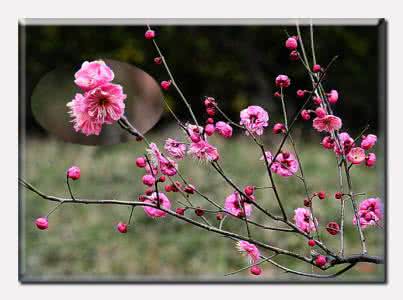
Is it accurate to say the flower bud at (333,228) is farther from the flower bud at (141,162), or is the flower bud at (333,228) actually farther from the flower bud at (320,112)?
the flower bud at (141,162)

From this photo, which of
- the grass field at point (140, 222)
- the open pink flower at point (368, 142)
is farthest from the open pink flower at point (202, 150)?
the grass field at point (140, 222)

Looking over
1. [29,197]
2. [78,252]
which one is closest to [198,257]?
[78,252]

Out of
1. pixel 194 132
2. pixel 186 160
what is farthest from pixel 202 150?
pixel 186 160

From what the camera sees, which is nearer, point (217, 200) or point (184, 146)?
point (184, 146)

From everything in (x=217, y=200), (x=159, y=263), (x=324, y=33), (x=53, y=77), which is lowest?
(x=159, y=263)

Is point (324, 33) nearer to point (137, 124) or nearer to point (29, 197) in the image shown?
point (29, 197)

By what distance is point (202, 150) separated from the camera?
3.26ft

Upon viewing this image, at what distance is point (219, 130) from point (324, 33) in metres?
1.93

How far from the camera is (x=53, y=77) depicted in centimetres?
158

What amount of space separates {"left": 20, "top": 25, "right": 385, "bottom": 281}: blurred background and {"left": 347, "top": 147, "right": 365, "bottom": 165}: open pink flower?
35.4 inches

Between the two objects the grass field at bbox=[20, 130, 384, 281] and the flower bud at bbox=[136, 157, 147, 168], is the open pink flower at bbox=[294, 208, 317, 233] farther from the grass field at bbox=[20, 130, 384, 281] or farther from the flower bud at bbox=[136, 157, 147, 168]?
the grass field at bbox=[20, 130, 384, 281]

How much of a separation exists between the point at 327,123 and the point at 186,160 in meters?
1.95

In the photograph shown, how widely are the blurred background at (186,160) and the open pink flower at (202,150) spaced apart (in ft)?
2.63

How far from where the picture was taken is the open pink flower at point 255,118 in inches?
40.7
